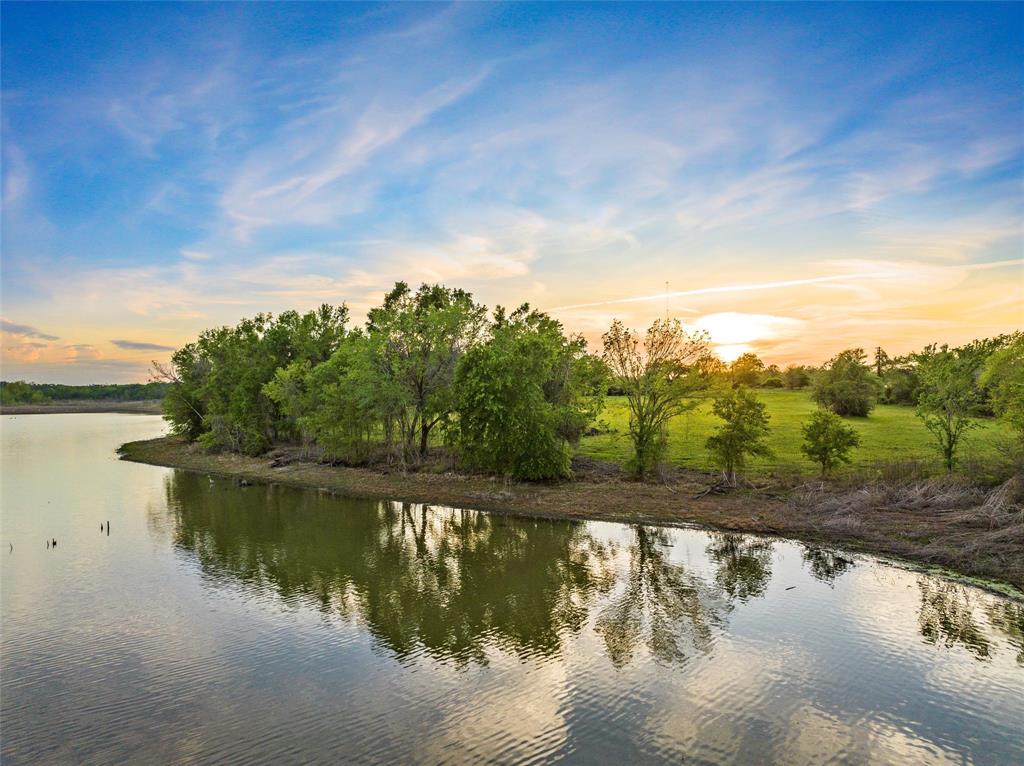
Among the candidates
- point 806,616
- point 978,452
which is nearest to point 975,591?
point 806,616

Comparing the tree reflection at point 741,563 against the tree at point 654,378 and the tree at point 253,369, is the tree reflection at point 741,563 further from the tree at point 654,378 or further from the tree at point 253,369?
the tree at point 253,369

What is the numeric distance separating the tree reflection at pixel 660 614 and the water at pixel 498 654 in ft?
0.29

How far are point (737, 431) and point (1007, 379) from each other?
12447 mm

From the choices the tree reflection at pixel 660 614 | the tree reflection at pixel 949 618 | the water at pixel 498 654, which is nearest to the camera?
the water at pixel 498 654

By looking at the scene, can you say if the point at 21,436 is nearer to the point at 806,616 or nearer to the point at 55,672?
the point at 55,672

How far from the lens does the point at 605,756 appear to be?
10.1m

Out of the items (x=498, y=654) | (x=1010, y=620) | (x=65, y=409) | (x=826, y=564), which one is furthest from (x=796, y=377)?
(x=65, y=409)

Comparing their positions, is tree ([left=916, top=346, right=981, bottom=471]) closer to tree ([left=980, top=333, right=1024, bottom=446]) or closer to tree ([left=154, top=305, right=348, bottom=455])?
tree ([left=980, top=333, right=1024, bottom=446])

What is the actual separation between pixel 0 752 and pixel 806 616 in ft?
61.7

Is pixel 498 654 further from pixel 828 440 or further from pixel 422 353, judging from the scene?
pixel 422 353

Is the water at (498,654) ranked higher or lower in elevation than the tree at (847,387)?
lower

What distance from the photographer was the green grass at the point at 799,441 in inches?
1336

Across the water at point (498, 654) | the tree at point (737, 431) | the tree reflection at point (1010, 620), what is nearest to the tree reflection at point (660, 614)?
the water at point (498, 654)

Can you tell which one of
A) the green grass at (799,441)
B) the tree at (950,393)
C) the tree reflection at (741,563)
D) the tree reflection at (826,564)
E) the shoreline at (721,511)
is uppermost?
the tree at (950,393)
